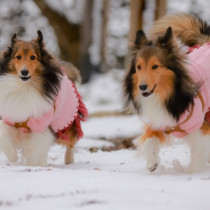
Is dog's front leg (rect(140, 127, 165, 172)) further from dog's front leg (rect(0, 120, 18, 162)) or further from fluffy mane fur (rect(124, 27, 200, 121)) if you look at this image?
dog's front leg (rect(0, 120, 18, 162))

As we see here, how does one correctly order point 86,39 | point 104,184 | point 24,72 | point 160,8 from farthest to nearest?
point 86,39 → point 160,8 → point 24,72 → point 104,184

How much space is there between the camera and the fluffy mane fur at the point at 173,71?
4223 mm

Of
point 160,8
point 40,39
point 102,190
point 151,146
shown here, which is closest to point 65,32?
point 160,8

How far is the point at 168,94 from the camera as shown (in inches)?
166

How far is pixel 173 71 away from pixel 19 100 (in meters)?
1.51

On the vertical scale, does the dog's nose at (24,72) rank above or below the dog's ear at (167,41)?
below

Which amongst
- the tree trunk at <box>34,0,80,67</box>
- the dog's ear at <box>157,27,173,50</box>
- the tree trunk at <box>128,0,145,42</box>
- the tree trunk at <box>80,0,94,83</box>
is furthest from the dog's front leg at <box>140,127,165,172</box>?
the tree trunk at <box>34,0,80,67</box>

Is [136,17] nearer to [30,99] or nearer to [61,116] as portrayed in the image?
[61,116]

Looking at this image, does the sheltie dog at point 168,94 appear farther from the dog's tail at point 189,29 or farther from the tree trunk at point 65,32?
the tree trunk at point 65,32

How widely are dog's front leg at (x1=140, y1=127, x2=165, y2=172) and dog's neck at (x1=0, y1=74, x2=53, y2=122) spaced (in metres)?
1.01

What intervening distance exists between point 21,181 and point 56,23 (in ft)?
32.6

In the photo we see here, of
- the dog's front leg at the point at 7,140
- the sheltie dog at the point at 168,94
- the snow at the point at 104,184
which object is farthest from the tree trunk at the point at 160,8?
the dog's front leg at the point at 7,140

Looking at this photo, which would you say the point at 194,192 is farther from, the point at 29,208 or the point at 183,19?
the point at 183,19

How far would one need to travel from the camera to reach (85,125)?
8594mm
